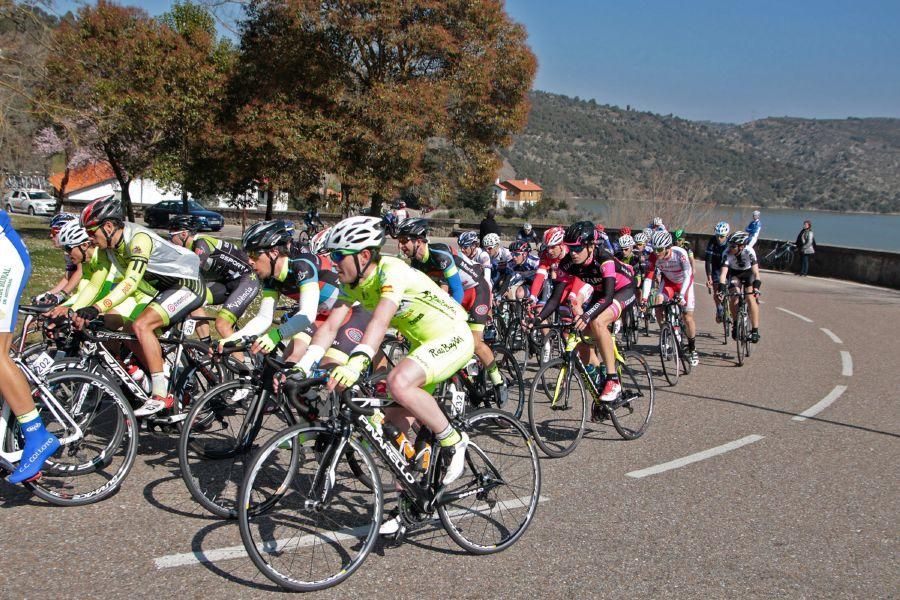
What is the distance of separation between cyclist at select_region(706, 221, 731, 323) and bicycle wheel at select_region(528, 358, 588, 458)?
21.8 ft

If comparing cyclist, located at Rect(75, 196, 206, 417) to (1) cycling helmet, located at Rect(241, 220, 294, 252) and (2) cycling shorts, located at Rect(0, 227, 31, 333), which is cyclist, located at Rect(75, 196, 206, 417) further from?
(1) cycling helmet, located at Rect(241, 220, 294, 252)

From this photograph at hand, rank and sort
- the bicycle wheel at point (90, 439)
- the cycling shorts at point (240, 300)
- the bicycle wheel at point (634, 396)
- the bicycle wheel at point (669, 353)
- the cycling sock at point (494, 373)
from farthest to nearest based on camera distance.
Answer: the bicycle wheel at point (669, 353) → the cycling sock at point (494, 373) → the bicycle wheel at point (634, 396) → the cycling shorts at point (240, 300) → the bicycle wheel at point (90, 439)

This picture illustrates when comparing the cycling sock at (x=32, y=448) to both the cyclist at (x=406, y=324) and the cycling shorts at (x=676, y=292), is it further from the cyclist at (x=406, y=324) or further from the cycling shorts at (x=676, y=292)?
the cycling shorts at (x=676, y=292)

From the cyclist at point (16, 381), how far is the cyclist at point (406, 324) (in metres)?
1.80

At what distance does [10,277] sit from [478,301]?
15.1 feet

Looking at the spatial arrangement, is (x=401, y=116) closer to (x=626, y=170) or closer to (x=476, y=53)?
(x=476, y=53)

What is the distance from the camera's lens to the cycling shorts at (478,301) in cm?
803

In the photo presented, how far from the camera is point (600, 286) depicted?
765 centimetres

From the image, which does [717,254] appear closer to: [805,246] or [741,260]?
[741,260]

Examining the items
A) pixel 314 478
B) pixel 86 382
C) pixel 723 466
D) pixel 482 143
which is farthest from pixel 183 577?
pixel 482 143

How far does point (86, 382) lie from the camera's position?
5168 mm

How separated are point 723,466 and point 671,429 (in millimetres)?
1223

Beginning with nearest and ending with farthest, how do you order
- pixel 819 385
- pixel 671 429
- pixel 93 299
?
pixel 93 299 → pixel 671 429 → pixel 819 385

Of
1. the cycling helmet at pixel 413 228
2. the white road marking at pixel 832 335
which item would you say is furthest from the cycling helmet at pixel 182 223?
the white road marking at pixel 832 335
